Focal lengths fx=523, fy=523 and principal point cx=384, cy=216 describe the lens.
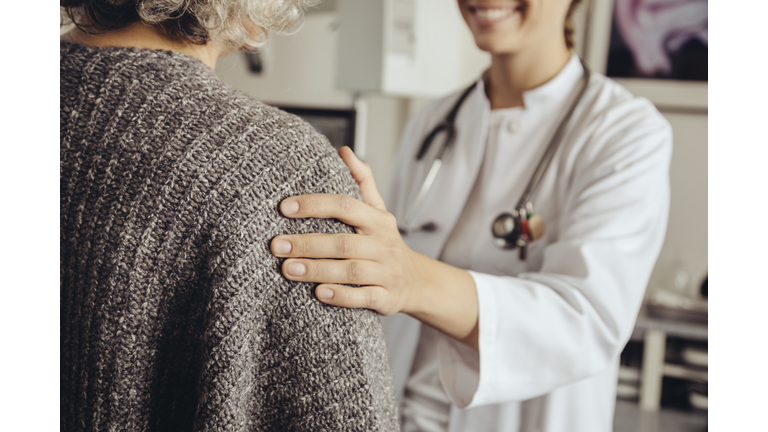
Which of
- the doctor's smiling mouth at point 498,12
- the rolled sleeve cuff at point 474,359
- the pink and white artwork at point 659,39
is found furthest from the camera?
the pink and white artwork at point 659,39

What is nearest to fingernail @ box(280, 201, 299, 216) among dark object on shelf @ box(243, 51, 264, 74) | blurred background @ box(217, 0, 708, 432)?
blurred background @ box(217, 0, 708, 432)

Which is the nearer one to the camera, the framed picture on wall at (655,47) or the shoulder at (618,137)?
the shoulder at (618,137)

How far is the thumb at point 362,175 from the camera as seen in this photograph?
581mm

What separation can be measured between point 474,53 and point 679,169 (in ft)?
3.41

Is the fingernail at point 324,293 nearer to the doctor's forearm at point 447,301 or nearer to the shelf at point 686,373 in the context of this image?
the doctor's forearm at point 447,301

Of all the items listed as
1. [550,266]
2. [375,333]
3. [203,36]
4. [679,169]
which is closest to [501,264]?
[550,266]

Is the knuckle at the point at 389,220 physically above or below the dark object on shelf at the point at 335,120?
below

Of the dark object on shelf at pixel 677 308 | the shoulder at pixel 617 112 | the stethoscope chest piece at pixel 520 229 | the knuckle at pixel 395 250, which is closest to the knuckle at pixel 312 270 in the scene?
the knuckle at pixel 395 250

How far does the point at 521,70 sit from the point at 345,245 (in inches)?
28.8

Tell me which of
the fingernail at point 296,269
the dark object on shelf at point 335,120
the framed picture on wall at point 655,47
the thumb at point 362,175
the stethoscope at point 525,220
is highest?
the framed picture on wall at point 655,47

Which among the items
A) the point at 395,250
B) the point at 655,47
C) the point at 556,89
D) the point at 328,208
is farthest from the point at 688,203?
the point at 328,208

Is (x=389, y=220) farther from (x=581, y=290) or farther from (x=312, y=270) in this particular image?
(x=581, y=290)

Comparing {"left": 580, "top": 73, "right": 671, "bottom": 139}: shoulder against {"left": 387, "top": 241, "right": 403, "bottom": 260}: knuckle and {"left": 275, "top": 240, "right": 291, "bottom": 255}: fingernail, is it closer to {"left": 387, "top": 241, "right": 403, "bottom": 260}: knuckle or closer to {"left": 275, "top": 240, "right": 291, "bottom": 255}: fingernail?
{"left": 387, "top": 241, "right": 403, "bottom": 260}: knuckle

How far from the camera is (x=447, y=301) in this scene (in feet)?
2.31
